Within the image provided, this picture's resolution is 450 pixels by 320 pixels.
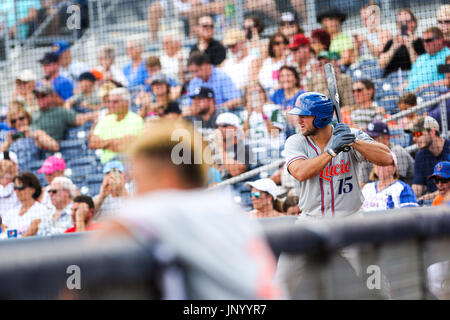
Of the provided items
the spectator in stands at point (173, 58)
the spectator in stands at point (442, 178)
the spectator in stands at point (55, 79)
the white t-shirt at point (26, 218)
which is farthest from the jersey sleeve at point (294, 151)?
the spectator in stands at point (55, 79)

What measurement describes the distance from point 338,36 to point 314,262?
6.52 m

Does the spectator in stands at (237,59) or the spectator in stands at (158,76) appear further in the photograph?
the spectator in stands at (158,76)

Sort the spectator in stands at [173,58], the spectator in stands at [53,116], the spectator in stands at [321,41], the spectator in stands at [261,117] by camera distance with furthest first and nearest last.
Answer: the spectator in stands at [173,58]
the spectator in stands at [53,116]
the spectator in stands at [321,41]
the spectator in stands at [261,117]

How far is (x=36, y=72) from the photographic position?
10977 millimetres

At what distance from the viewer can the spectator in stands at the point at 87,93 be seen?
9.41 metres

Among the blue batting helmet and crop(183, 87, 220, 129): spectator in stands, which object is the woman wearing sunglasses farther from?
the blue batting helmet

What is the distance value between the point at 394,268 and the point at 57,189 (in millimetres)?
5541

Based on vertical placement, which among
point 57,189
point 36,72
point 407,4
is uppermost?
point 407,4

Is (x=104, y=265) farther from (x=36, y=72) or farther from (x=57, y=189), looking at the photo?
(x=36, y=72)

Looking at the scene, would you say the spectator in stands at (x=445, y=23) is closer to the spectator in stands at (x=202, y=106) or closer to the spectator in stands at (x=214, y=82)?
the spectator in stands at (x=214, y=82)

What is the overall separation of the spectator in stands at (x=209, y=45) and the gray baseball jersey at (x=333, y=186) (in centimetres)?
471

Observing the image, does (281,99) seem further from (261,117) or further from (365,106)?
(365,106)

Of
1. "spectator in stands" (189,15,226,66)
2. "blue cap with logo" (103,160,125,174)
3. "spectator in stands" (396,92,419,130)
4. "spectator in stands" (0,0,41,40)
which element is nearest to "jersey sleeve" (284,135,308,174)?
"spectator in stands" (396,92,419,130)
